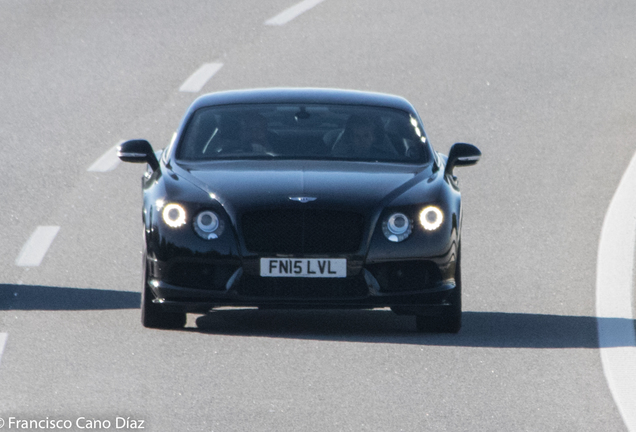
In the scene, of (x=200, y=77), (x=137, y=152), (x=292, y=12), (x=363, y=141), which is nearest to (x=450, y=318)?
(x=363, y=141)

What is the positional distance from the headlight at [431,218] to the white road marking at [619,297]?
1163 mm

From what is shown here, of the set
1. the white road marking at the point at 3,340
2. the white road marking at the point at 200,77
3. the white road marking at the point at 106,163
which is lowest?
the white road marking at the point at 200,77

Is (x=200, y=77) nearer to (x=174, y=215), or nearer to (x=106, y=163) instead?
(x=106, y=163)

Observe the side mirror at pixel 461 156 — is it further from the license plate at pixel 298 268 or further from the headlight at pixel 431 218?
the license plate at pixel 298 268

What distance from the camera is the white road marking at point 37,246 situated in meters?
11.7

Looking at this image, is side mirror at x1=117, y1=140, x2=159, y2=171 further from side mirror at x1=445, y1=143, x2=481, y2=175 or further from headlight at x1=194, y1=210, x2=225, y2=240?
side mirror at x1=445, y1=143, x2=481, y2=175

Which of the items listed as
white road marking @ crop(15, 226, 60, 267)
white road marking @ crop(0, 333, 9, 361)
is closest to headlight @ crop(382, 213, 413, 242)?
white road marking @ crop(0, 333, 9, 361)

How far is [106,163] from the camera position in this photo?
16156 mm

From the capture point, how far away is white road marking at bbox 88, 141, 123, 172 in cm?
1588

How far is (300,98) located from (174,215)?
74.5 inches

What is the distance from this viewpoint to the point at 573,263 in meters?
12.0

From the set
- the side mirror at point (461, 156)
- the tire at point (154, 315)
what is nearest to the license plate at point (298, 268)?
the tire at point (154, 315)

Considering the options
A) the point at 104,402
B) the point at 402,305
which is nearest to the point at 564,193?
the point at 402,305

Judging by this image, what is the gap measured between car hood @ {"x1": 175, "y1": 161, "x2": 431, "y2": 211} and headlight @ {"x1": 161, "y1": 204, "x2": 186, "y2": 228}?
0.20m
